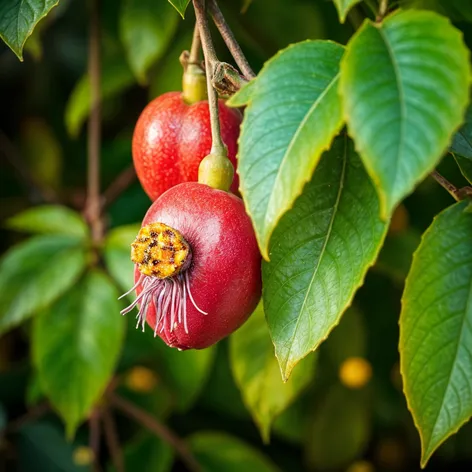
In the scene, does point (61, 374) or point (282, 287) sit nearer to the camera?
point (282, 287)

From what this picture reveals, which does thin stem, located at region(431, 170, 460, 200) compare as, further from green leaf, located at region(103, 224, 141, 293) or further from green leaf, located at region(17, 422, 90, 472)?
green leaf, located at region(17, 422, 90, 472)

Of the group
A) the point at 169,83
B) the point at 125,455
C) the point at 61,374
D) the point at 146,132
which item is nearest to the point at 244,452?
the point at 125,455

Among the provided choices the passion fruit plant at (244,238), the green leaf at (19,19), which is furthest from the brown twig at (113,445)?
the green leaf at (19,19)

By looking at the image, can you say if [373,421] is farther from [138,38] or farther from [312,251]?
[312,251]

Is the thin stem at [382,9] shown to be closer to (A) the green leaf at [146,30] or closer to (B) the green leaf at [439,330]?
(B) the green leaf at [439,330]

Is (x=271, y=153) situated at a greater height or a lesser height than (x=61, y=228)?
greater

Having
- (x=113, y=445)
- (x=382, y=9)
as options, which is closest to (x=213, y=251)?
(x=382, y=9)
